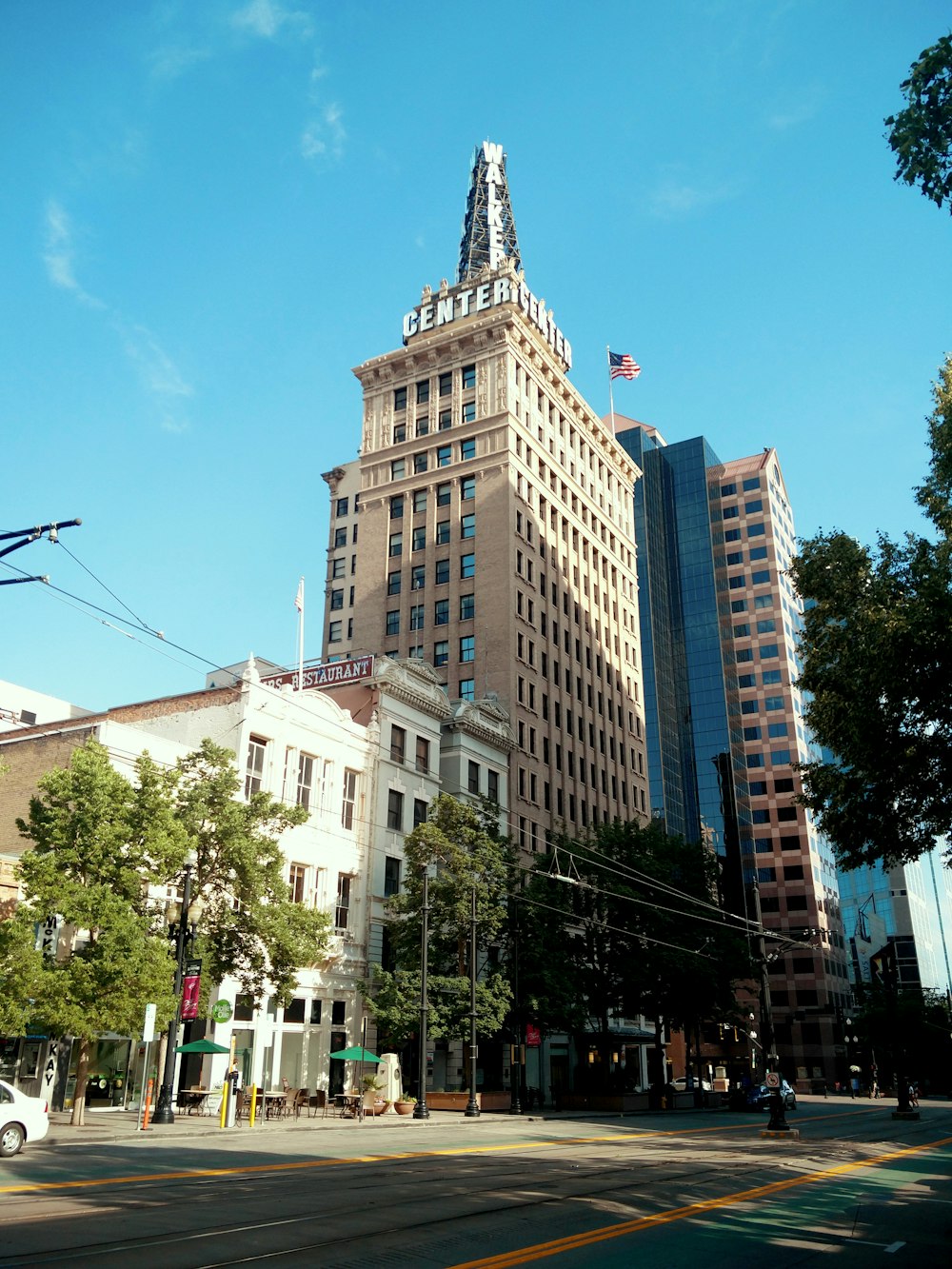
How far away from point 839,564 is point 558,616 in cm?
4758

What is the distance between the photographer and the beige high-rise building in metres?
67.4

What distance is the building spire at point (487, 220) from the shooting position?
91500mm

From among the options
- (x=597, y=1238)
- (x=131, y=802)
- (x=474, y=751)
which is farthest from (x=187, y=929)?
(x=474, y=751)

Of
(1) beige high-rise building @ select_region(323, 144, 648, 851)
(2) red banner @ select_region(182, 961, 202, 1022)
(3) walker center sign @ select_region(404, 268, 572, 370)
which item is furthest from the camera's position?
(3) walker center sign @ select_region(404, 268, 572, 370)

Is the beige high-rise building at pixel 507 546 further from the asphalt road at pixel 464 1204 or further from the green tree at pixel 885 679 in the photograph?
the asphalt road at pixel 464 1204

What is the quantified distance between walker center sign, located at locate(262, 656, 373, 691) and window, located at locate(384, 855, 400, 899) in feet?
29.1

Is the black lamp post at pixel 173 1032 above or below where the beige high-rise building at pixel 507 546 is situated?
below

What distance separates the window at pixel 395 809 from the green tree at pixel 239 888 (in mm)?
14195

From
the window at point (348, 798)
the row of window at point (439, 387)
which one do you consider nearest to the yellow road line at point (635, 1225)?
the window at point (348, 798)

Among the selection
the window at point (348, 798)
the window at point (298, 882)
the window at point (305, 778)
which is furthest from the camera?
the window at point (348, 798)

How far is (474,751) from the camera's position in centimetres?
5678

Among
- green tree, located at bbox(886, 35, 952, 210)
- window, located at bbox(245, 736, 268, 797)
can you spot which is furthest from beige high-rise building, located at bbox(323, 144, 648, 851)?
green tree, located at bbox(886, 35, 952, 210)

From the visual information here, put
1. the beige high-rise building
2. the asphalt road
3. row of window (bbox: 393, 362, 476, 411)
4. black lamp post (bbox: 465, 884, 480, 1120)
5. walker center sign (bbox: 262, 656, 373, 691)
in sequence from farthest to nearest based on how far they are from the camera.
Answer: row of window (bbox: 393, 362, 476, 411) → the beige high-rise building → walker center sign (bbox: 262, 656, 373, 691) → black lamp post (bbox: 465, 884, 480, 1120) → the asphalt road

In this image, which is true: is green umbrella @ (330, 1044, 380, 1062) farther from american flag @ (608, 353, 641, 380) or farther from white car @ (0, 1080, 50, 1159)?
american flag @ (608, 353, 641, 380)
